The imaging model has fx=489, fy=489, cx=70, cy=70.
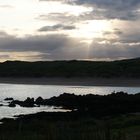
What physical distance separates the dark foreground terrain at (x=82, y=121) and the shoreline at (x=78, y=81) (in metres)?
43.8

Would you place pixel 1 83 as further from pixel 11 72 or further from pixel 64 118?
pixel 64 118

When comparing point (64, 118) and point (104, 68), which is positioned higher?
point (104, 68)

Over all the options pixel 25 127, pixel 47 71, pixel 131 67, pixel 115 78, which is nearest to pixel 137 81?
pixel 115 78

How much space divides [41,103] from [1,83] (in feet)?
249

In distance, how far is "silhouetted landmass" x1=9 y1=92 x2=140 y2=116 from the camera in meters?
42.7

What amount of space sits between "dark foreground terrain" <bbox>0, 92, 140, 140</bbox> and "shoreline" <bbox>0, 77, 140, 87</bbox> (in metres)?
43.8

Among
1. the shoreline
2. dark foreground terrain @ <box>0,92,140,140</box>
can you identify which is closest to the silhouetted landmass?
dark foreground terrain @ <box>0,92,140,140</box>

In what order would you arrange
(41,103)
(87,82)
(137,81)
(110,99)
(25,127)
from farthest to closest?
1. (87,82)
2. (137,81)
3. (41,103)
4. (110,99)
5. (25,127)

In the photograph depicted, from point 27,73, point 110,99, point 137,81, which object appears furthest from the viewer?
point 27,73

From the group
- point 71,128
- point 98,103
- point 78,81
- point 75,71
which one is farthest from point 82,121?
point 75,71

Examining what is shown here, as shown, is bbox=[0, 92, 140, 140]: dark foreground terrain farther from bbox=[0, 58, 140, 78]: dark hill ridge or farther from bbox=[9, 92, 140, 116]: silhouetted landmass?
bbox=[0, 58, 140, 78]: dark hill ridge

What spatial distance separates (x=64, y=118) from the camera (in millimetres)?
37219

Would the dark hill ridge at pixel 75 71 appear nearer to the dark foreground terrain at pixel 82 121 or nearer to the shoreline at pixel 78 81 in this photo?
the shoreline at pixel 78 81

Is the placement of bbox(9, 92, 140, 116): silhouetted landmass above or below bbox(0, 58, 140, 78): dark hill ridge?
below
